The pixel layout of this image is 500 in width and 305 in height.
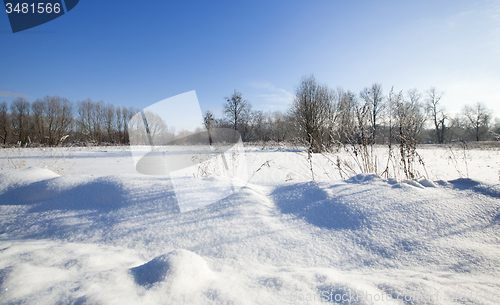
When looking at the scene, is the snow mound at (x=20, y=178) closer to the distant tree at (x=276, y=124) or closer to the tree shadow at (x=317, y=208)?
the tree shadow at (x=317, y=208)

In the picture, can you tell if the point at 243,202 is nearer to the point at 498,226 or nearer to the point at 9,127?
the point at 498,226

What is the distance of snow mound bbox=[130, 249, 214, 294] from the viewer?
30.8 inches

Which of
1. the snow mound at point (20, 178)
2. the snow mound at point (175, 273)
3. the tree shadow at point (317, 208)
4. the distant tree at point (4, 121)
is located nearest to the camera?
the snow mound at point (175, 273)

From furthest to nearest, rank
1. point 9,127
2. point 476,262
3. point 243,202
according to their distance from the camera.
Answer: point 9,127
point 243,202
point 476,262

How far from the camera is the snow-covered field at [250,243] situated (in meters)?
0.78

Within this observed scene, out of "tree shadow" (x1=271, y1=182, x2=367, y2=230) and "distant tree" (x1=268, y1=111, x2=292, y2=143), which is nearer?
"tree shadow" (x1=271, y1=182, x2=367, y2=230)

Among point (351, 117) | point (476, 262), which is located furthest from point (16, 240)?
point (351, 117)

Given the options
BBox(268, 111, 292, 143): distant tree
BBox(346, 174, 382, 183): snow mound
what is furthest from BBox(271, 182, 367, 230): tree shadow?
BBox(268, 111, 292, 143): distant tree

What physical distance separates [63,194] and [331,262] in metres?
2.38

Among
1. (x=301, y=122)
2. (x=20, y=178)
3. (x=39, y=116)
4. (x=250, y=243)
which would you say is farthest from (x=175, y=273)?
(x=39, y=116)

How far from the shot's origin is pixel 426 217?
4.57 ft

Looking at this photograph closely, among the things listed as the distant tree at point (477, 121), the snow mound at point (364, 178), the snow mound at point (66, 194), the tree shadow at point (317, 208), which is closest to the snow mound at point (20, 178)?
the snow mound at point (66, 194)

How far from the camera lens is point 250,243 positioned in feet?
4.10

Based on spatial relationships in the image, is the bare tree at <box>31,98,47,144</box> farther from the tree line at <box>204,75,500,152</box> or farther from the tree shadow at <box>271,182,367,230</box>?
the tree shadow at <box>271,182,367,230</box>
